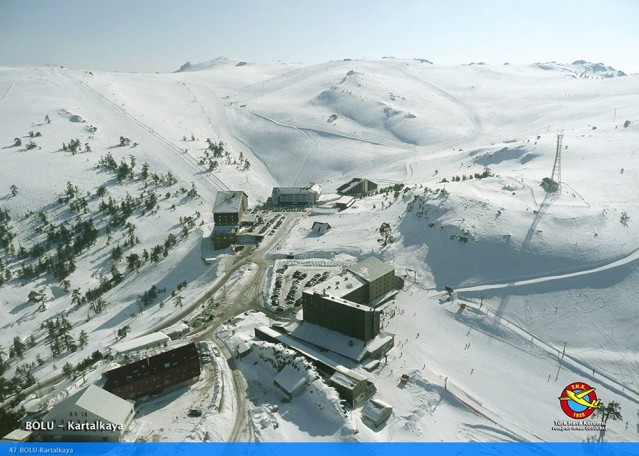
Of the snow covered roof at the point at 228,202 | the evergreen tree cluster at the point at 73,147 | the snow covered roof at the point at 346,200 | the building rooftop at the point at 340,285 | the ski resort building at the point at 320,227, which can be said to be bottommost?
the snow covered roof at the point at 346,200

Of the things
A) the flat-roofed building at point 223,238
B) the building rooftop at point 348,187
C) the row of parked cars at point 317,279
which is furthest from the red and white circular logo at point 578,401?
A: the building rooftop at point 348,187

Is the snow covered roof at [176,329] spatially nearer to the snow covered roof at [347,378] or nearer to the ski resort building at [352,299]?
the ski resort building at [352,299]

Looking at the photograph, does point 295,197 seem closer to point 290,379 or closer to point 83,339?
point 83,339

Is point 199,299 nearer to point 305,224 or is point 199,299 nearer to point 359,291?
point 359,291

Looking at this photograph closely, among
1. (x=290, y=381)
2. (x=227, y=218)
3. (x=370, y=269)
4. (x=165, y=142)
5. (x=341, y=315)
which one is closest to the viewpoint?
(x=290, y=381)

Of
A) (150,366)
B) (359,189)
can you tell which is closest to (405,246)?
(359,189)

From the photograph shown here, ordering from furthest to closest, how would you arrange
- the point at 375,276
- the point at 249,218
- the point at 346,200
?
the point at 346,200
the point at 249,218
the point at 375,276

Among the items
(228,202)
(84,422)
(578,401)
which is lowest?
(578,401)

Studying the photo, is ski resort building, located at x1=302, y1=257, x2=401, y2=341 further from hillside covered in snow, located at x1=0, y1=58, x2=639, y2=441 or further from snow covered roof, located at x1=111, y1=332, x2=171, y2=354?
snow covered roof, located at x1=111, y1=332, x2=171, y2=354
